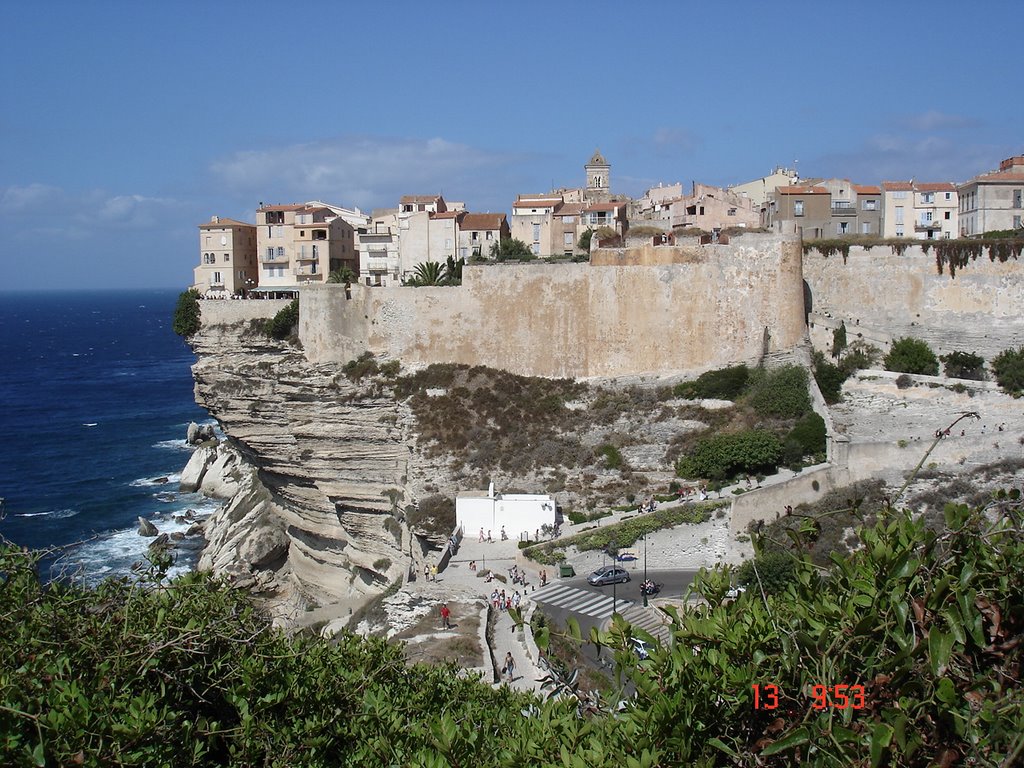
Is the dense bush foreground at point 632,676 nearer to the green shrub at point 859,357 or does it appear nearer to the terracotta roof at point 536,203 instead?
the green shrub at point 859,357

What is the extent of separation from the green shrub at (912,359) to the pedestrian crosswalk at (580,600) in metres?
12.1

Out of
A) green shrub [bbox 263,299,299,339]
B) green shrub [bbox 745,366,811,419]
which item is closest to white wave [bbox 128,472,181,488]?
green shrub [bbox 263,299,299,339]

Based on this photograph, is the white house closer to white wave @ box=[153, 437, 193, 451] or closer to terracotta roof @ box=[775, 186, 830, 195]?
terracotta roof @ box=[775, 186, 830, 195]

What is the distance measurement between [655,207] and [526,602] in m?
27.5

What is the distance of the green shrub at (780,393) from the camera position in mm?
25250

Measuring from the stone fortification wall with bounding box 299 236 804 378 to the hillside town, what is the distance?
2.44 meters

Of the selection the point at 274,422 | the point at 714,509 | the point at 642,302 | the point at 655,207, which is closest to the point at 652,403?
the point at 642,302

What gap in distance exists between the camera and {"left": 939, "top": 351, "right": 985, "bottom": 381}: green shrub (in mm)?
25830

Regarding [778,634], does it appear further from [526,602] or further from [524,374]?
[524,374]

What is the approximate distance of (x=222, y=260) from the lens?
3825 centimetres

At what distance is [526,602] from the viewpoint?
1891 cm

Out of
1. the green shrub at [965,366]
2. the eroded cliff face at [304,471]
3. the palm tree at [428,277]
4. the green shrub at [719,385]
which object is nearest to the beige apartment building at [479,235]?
the palm tree at [428,277]

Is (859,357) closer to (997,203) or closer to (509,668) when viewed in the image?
(997,203)

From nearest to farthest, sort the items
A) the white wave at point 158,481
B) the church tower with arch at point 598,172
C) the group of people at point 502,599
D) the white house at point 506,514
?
the group of people at point 502,599, the white house at point 506,514, the white wave at point 158,481, the church tower with arch at point 598,172
